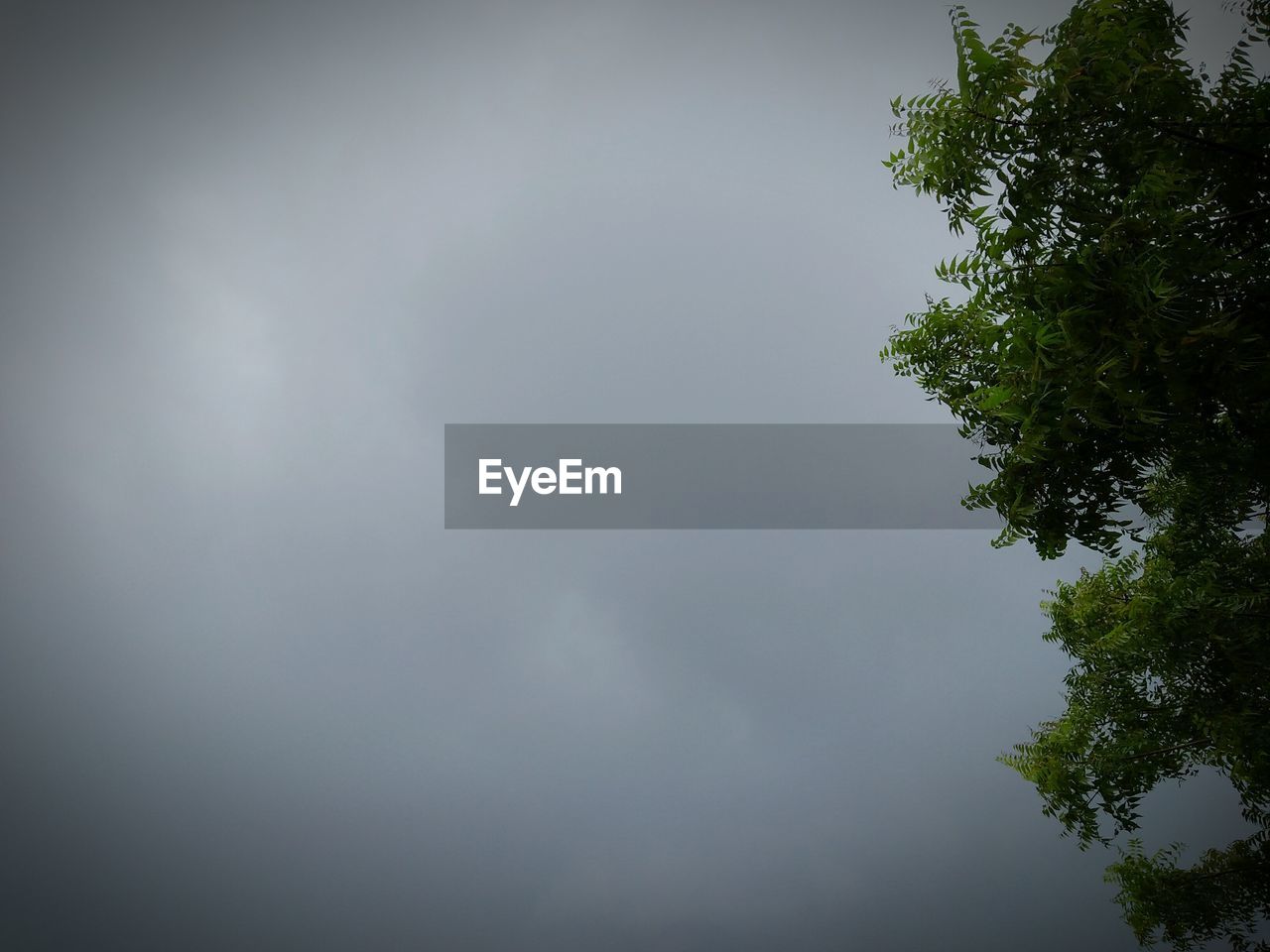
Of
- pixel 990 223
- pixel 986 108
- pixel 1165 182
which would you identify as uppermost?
pixel 986 108

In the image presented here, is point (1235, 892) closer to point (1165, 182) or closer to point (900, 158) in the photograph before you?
point (1165, 182)

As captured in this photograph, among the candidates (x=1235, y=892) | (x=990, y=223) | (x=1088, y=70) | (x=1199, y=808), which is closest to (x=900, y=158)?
(x=990, y=223)

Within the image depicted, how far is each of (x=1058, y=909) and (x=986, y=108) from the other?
243867mm

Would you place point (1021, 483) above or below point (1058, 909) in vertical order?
above

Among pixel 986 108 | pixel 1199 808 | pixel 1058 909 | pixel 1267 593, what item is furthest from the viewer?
pixel 1058 909

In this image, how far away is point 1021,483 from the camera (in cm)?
580

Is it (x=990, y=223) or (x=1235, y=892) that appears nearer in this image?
(x=990, y=223)

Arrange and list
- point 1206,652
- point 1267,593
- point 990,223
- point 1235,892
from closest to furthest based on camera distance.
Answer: point 990,223 → point 1267,593 → point 1206,652 → point 1235,892

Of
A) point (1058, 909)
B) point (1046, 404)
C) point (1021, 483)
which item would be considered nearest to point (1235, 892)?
point (1021, 483)

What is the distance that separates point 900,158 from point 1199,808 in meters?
164

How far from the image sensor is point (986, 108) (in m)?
5.05

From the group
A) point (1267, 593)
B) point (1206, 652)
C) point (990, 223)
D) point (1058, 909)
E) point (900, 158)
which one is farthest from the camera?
point (1058, 909)

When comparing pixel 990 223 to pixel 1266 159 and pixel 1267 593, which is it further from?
pixel 1267 593

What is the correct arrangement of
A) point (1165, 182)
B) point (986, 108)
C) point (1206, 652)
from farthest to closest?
point (1206, 652)
point (986, 108)
point (1165, 182)
